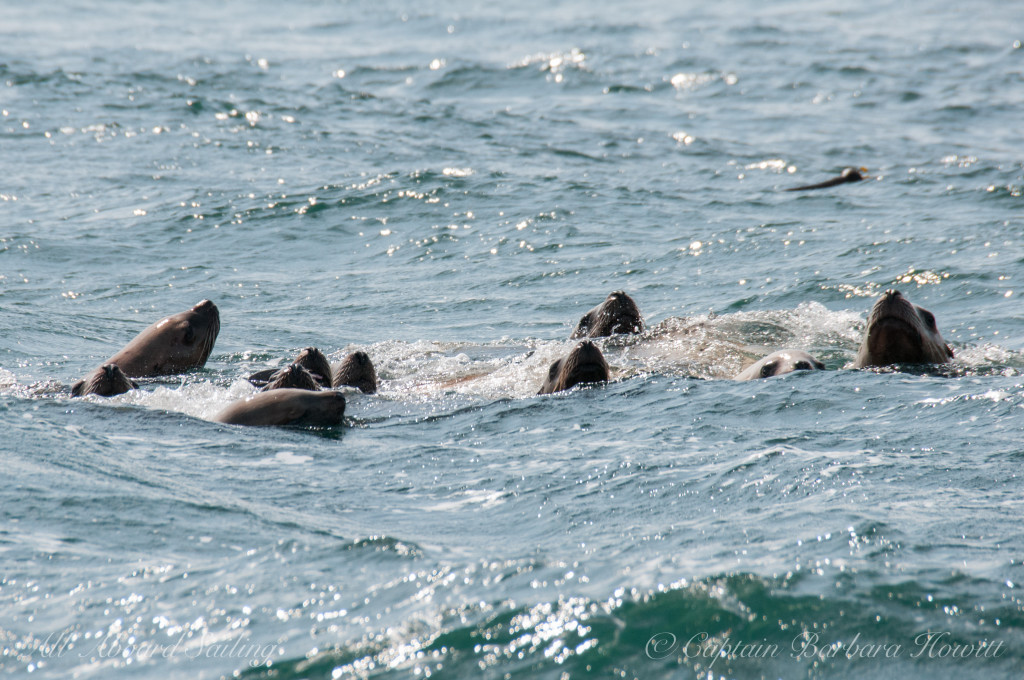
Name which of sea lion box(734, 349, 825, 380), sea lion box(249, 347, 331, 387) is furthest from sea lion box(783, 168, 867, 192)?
sea lion box(249, 347, 331, 387)

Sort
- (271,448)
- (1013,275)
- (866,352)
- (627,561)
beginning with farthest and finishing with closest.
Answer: (1013,275) → (866,352) → (271,448) → (627,561)

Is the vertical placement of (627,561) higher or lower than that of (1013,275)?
higher

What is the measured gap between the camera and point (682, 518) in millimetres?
5031

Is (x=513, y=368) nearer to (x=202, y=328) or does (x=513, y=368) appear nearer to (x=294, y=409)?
(x=294, y=409)

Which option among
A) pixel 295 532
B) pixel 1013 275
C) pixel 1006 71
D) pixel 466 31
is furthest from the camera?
pixel 466 31

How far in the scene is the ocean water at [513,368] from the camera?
404 cm

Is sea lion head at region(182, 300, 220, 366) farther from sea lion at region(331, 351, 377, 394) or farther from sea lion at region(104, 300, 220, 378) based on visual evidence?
sea lion at region(331, 351, 377, 394)

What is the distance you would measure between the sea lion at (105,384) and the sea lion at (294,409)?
114 cm

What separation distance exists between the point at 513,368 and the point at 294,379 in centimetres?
191

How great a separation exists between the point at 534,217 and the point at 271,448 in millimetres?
9595

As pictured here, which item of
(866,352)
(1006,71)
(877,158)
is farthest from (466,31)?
(866,352)

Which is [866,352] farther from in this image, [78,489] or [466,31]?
[466,31]

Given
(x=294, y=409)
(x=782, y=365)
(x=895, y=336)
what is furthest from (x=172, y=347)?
(x=895, y=336)

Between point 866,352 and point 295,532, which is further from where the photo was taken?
point 866,352
